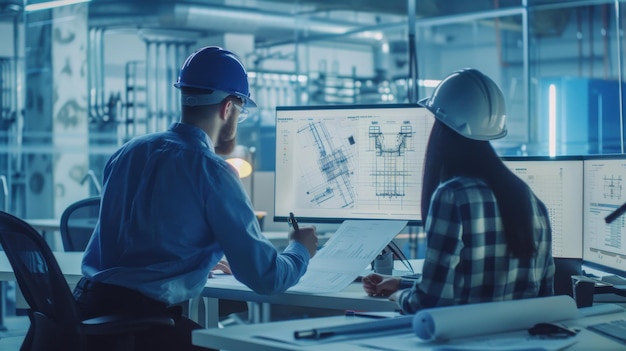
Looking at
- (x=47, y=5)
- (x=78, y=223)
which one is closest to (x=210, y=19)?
(x=47, y=5)

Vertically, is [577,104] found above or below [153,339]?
above

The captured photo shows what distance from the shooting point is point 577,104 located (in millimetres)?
→ 6676

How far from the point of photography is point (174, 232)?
2.03 metres

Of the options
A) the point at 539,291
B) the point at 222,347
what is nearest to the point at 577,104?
the point at 539,291

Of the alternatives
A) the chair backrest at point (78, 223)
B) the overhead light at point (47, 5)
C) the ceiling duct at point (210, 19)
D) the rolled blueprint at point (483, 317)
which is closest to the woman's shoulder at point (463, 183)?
the rolled blueprint at point (483, 317)

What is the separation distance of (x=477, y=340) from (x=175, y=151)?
895mm

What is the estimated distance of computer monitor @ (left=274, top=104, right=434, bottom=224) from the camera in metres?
2.53

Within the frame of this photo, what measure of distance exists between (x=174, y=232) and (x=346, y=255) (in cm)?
51

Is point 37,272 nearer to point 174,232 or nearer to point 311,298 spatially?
point 174,232

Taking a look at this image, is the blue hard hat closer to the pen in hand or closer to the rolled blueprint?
the pen in hand

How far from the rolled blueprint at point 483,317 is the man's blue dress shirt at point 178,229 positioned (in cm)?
58

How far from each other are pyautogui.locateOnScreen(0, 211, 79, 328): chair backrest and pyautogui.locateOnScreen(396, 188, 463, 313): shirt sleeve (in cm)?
79

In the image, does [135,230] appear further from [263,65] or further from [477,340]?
[263,65]

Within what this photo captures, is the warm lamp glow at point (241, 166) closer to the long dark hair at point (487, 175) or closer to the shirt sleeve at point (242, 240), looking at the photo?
the shirt sleeve at point (242, 240)
